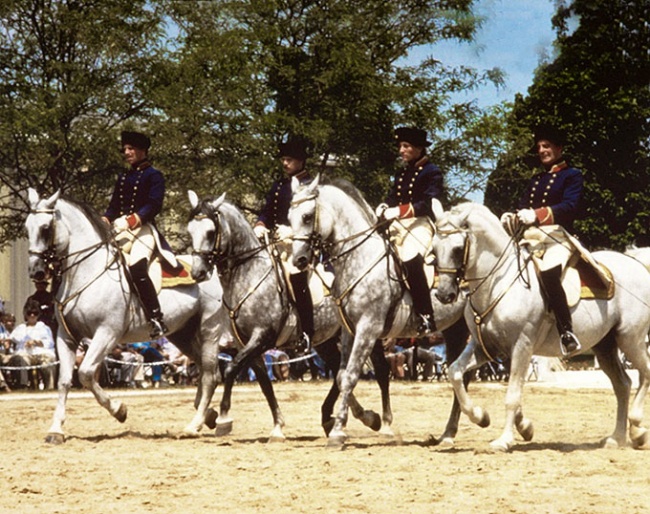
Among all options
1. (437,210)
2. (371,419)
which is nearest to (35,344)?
(371,419)

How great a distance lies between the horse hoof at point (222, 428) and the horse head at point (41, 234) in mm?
2826

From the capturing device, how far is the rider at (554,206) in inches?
558

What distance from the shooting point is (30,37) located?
31031 millimetres

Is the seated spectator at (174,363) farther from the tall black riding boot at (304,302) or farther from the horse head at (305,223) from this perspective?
the horse head at (305,223)

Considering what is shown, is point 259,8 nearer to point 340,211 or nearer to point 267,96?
point 267,96

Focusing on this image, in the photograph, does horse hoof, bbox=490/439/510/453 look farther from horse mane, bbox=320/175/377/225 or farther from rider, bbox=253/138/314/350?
rider, bbox=253/138/314/350

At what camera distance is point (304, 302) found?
16.3 m

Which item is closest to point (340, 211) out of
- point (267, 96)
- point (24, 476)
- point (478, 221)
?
point (478, 221)

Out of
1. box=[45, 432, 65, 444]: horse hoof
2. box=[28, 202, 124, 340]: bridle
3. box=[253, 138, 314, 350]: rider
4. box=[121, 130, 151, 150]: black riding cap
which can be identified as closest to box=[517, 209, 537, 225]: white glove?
box=[253, 138, 314, 350]: rider

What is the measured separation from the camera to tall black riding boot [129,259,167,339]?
16438 mm

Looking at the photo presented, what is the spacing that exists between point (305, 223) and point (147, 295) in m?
2.66

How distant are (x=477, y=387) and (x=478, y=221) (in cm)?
1332

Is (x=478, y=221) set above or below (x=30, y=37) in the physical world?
below

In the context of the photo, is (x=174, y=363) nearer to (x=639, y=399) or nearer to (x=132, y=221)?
(x=132, y=221)
